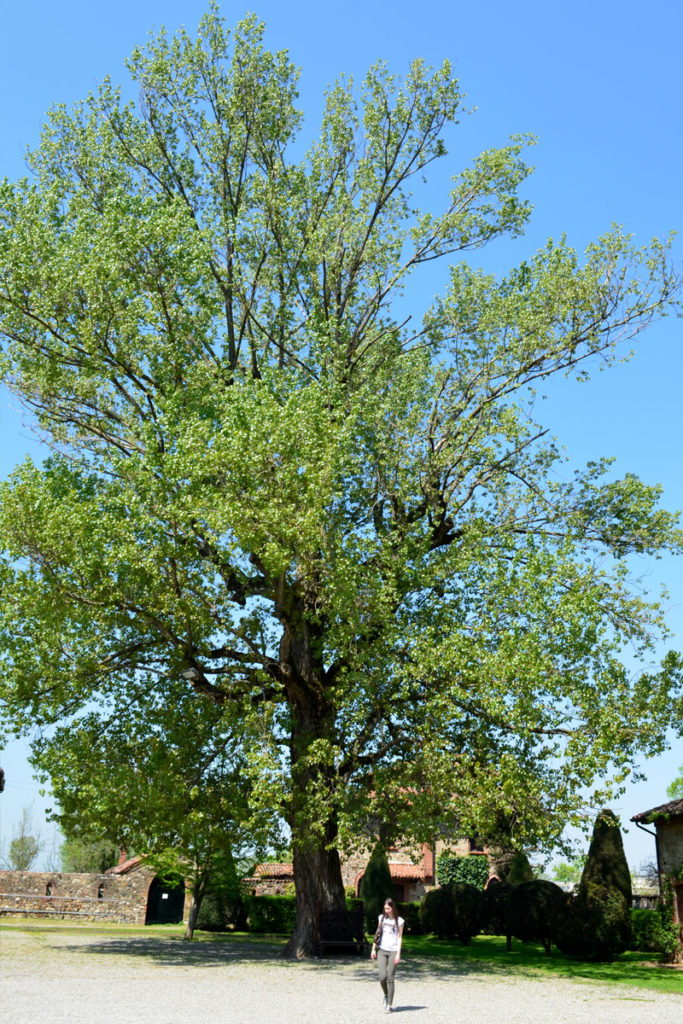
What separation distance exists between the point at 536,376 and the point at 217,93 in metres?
11.3

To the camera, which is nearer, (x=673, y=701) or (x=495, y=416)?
(x=673, y=701)

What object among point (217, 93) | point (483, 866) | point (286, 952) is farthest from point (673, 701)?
point (483, 866)

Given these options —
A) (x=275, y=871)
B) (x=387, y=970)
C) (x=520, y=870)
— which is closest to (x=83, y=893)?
(x=275, y=871)

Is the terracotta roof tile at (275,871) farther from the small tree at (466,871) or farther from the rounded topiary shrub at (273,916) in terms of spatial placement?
the small tree at (466,871)

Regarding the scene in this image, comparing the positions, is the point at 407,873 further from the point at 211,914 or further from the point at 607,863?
the point at 607,863

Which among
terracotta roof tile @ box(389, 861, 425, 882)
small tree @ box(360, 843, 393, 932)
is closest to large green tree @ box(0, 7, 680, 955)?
small tree @ box(360, 843, 393, 932)

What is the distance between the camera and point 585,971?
20.4 metres

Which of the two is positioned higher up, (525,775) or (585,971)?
(525,775)

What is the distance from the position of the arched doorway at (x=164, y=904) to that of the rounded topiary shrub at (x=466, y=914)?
1664cm

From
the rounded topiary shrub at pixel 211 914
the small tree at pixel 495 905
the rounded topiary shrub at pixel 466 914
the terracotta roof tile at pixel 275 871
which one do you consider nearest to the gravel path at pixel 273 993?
the rounded topiary shrub at pixel 466 914

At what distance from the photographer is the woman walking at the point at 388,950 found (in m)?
13.3

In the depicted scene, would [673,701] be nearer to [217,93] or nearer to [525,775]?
[525,775]

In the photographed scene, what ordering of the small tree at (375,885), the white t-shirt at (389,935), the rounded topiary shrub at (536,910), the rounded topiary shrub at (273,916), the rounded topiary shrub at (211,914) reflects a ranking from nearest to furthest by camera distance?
the white t-shirt at (389,935)
the rounded topiary shrub at (536,910)
the small tree at (375,885)
the rounded topiary shrub at (211,914)
the rounded topiary shrub at (273,916)

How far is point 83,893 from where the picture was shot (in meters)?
40.7
